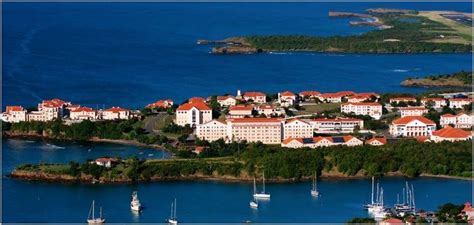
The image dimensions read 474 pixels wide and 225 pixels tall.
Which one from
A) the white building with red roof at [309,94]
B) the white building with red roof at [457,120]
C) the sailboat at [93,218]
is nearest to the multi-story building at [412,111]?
the white building with red roof at [457,120]

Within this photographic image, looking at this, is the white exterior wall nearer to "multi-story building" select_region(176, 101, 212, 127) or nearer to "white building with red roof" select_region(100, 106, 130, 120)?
"multi-story building" select_region(176, 101, 212, 127)

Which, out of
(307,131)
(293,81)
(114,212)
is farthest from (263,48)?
(114,212)

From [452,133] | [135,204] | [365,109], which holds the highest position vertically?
[365,109]

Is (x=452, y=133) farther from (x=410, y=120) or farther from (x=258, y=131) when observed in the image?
(x=258, y=131)

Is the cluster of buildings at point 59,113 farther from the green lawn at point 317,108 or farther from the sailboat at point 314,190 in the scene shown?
the sailboat at point 314,190

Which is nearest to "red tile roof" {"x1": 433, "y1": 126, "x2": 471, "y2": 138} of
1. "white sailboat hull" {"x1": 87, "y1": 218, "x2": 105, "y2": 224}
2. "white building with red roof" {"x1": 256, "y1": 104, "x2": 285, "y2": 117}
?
"white building with red roof" {"x1": 256, "y1": 104, "x2": 285, "y2": 117}

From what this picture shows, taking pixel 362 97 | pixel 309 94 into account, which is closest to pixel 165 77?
pixel 309 94

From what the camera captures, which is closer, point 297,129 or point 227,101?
point 297,129
